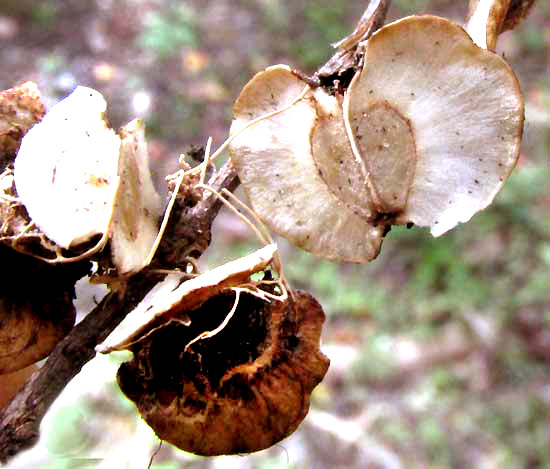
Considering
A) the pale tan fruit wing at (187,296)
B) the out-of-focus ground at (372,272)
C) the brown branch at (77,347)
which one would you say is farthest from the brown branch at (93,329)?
the out-of-focus ground at (372,272)

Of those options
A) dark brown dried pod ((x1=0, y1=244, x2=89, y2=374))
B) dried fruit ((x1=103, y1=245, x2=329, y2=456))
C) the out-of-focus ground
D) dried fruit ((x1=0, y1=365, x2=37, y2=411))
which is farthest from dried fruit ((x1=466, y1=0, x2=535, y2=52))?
the out-of-focus ground

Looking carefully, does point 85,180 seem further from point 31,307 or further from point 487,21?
point 487,21

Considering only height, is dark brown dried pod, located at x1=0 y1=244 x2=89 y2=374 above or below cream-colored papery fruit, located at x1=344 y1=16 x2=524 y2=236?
below

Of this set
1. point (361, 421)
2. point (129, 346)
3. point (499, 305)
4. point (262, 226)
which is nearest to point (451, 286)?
point (499, 305)

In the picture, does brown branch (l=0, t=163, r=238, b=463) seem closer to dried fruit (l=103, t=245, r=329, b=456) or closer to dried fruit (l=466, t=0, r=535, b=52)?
dried fruit (l=103, t=245, r=329, b=456)

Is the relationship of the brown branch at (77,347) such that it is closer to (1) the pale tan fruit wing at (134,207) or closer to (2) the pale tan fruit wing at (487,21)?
(1) the pale tan fruit wing at (134,207)

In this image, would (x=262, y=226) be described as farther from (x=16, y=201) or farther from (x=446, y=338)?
(x=446, y=338)
